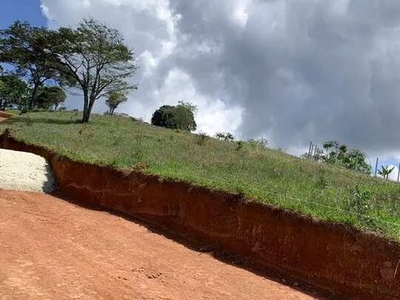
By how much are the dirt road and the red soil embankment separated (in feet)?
2.08

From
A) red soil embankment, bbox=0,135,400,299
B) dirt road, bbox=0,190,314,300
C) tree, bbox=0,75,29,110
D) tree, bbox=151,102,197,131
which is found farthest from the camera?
tree, bbox=0,75,29,110

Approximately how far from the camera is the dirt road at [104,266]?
661cm

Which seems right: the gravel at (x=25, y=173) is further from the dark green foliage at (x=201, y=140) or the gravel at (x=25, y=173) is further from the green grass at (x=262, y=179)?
the dark green foliage at (x=201, y=140)

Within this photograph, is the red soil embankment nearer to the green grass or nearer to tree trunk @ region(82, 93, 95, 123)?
the green grass

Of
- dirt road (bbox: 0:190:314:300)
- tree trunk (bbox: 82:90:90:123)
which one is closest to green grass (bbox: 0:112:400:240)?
dirt road (bbox: 0:190:314:300)

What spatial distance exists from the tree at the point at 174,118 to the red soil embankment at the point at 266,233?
123 ft

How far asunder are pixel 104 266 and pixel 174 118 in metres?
44.5

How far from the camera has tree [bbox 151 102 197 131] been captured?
2028 inches

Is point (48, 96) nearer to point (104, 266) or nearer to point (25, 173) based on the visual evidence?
point (25, 173)

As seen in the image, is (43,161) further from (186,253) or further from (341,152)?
(341,152)

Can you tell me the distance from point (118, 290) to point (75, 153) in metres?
10.1

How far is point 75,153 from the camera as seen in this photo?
16188 millimetres

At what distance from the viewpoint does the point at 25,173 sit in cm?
1507

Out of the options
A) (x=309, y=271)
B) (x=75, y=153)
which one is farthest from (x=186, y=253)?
(x=75, y=153)
